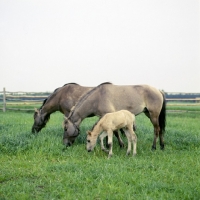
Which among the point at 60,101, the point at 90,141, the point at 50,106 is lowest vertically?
the point at 90,141

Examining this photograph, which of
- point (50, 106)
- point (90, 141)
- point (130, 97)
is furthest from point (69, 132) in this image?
point (130, 97)

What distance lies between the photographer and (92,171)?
611 cm

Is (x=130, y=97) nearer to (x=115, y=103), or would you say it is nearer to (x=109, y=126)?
(x=115, y=103)

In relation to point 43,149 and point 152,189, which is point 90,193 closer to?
point 152,189

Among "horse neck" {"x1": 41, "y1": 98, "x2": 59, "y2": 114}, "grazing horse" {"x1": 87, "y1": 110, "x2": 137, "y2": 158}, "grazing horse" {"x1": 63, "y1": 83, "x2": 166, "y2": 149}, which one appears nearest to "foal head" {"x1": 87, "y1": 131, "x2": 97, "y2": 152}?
→ "grazing horse" {"x1": 87, "y1": 110, "x2": 137, "y2": 158}

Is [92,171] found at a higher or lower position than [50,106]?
lower

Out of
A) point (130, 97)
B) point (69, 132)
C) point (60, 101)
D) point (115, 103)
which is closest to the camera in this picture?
point (69, 132)

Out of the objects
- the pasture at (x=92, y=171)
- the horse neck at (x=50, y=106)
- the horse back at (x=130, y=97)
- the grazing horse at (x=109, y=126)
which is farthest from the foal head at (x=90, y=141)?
the horse neck at (x=50, y=106)

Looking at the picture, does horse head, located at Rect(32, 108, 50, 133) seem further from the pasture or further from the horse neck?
the pasture

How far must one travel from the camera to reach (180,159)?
742 cm

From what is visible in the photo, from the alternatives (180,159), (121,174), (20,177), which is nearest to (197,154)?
(180,159)

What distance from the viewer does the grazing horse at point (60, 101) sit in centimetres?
1022

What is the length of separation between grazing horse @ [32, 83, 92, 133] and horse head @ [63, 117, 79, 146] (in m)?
1.36

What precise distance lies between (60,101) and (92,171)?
15.3ft
